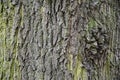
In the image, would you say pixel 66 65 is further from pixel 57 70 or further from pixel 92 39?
pixel 92 39

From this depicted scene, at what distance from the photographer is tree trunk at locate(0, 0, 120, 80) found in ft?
5.63

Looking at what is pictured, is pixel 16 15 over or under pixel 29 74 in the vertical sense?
over

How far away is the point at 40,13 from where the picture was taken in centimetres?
175

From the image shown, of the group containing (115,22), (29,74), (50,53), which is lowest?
(29,74)

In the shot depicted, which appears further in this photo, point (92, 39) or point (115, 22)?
point (115, 22)

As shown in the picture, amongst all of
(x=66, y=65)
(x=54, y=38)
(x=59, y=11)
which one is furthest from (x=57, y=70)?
(x=59, y=11)

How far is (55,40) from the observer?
1.74 meters

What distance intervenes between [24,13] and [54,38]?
0.21 m

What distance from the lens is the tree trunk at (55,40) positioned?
172 centimetres

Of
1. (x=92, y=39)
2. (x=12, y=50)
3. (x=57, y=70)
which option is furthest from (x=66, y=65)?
(x=12, y=50)

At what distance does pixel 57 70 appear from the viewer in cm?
173

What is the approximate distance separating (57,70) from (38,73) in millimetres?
105

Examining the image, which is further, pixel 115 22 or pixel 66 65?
pixel 115 22

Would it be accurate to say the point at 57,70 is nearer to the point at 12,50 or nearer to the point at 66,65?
the point at 66,65
